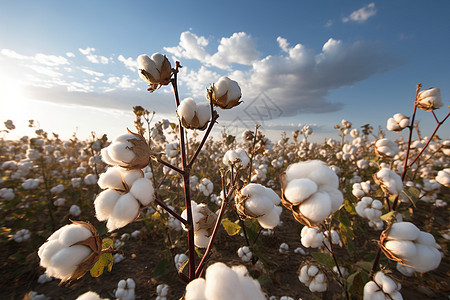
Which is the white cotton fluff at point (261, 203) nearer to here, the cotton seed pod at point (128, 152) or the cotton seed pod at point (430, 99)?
the cotton seed pod at point (128, 152)

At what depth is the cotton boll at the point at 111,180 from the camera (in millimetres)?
967

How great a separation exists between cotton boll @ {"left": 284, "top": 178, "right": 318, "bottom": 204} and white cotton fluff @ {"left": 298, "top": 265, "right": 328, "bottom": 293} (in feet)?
5.91

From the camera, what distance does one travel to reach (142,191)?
0.92 metres

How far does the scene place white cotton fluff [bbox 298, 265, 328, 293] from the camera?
203 cm

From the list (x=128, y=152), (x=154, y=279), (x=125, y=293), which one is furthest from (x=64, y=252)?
(x=154, y=279)

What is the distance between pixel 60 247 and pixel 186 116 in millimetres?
849

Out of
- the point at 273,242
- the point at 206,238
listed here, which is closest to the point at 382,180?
the point at 206,238

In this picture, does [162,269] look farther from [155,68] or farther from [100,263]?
[155,68]

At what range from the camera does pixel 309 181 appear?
81cm

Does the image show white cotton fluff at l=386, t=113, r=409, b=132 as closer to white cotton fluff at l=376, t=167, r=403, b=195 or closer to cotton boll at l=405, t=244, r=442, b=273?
white cotton fluff at l=376, t=167, r=403, b=195

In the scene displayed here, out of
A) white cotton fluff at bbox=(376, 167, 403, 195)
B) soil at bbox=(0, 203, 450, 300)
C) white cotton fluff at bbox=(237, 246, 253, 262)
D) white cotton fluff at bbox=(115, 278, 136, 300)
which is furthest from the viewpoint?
soil at bbox=(0, 203, 450, 300)

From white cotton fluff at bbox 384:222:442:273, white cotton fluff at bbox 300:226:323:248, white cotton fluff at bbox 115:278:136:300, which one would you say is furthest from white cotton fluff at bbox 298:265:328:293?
white cotton fluff at bbox 115:278:136:300

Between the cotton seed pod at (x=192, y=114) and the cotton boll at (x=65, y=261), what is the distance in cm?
79

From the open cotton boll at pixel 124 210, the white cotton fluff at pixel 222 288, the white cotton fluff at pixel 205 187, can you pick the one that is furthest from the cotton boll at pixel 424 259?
the white cotton fluff at pixel 205 187
